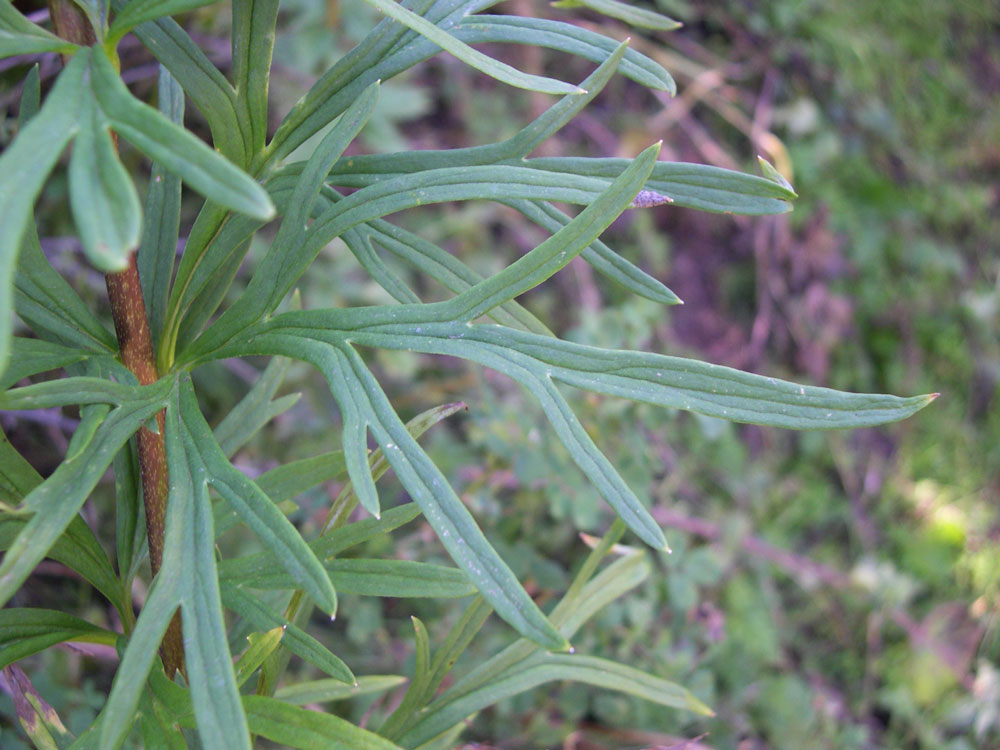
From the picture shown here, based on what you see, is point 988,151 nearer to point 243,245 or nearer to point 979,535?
point 979,535

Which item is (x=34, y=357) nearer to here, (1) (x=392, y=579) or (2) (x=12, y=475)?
(2) (x=12, y=475)

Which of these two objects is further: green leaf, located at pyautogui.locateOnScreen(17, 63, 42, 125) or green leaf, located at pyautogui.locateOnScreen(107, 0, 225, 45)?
green leaf, located at pyautogui.locateOnScreen(17, 63, 42, 125)

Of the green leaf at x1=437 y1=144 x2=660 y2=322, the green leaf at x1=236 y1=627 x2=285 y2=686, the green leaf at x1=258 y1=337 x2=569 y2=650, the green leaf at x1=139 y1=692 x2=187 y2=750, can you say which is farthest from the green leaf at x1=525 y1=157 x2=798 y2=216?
the green leaf at x1=139 y1=692 x2=187 y2=750

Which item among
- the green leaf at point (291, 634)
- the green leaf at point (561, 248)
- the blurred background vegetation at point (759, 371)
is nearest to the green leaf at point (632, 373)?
the green leaf at point (561, 248)

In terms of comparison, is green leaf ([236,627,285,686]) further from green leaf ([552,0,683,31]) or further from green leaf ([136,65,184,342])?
green leaf ([552,0,683,31])

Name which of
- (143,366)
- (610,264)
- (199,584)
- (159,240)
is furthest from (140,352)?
(610,264)
